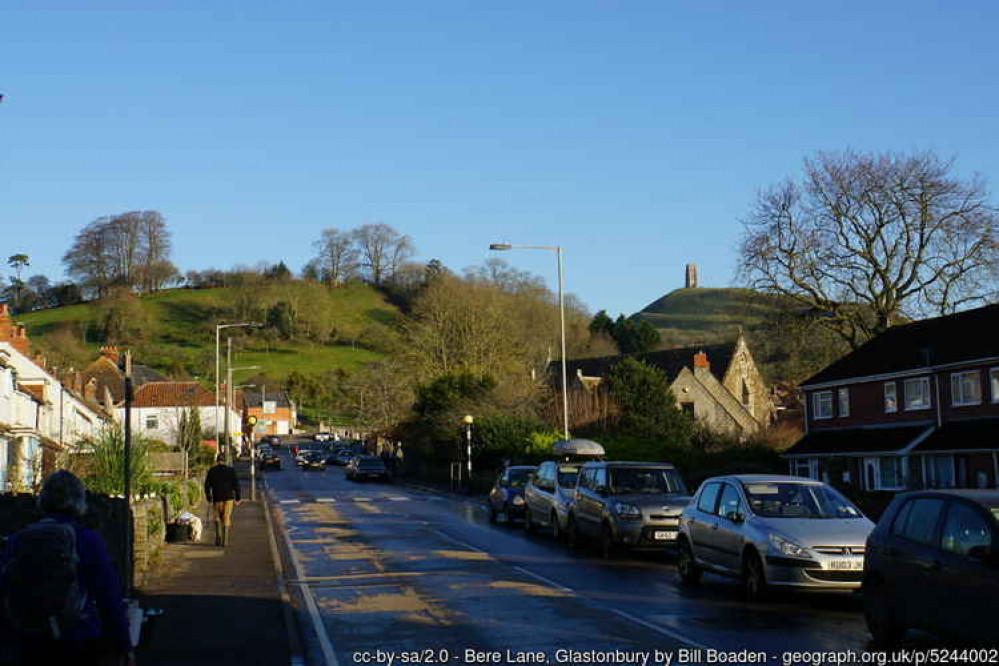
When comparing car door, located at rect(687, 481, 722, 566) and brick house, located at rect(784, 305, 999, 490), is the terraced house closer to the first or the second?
car door, located at rect(687, 481, 722, 566)

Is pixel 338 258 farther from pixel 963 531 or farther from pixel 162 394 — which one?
pixel 963 531

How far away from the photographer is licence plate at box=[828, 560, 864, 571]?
12.7m

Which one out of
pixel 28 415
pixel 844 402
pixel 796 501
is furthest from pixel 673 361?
pixel 796 501

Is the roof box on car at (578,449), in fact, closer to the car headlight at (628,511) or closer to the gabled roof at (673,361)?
the car headlight at (628,511)

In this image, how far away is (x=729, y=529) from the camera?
14.1m

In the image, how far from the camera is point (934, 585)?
892cm

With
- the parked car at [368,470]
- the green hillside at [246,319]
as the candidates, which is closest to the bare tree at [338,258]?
the green hillside at [246,319]

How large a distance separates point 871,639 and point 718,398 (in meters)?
64.6

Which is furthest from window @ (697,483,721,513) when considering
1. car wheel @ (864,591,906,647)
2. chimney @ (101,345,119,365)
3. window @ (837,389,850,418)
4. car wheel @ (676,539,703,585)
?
chimney @ (101,345,119,365)

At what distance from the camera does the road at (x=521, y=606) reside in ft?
33.9

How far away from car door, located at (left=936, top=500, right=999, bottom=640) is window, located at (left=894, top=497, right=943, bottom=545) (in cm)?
18

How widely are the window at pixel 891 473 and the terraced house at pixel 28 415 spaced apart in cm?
2991

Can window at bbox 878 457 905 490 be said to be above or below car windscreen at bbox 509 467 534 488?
below

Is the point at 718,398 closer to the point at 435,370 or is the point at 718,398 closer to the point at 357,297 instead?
the point at 435,370
